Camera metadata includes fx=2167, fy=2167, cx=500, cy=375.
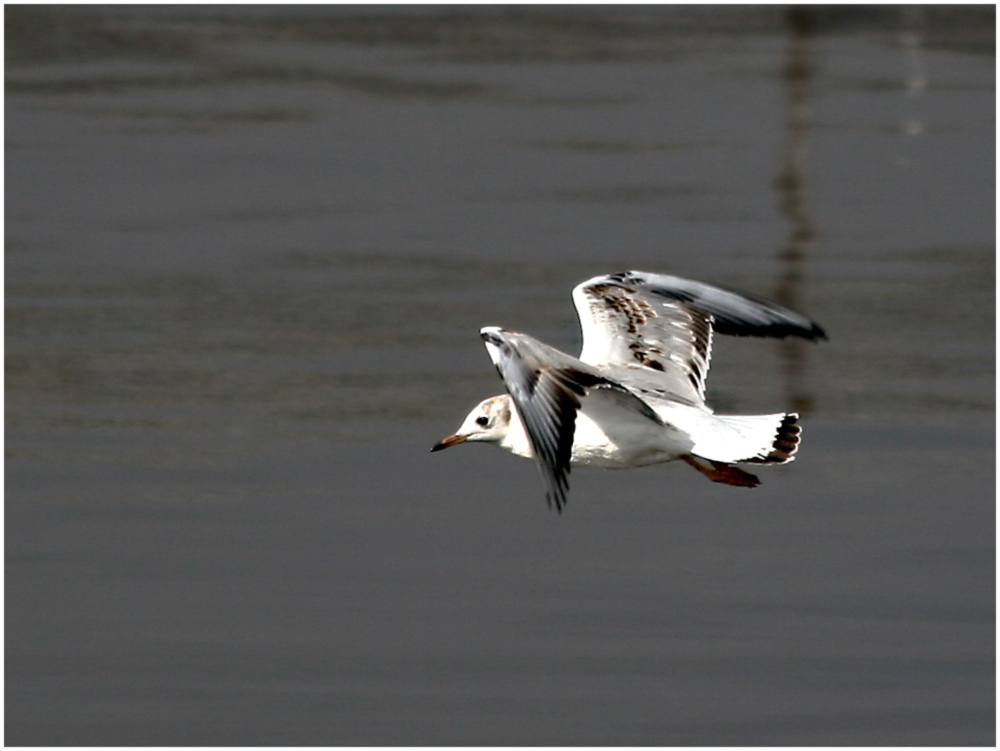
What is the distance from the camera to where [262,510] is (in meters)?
9.75

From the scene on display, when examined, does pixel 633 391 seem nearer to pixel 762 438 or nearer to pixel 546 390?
pixel 762 438

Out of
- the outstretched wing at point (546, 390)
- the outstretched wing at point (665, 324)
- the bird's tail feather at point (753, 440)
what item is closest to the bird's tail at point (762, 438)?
the bird's tail feather at point (753, 440)

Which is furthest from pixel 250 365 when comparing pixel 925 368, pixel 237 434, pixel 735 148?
pixel 735 148

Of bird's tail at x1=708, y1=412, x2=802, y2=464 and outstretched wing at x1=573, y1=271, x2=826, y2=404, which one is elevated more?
outstretched wing at x1=573, y1=271, x2=826, y2=404

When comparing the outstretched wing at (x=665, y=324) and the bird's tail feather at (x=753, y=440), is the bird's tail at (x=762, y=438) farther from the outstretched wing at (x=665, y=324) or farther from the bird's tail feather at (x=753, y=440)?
the outstretched wing at (x=665, y=324)

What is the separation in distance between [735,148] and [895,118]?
2067 millimetres

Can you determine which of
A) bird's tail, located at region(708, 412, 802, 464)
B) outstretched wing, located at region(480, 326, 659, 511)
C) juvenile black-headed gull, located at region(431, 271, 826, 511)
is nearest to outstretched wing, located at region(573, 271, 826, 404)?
juvenile black-headed gull, located at region(431, 271, 826, 511)

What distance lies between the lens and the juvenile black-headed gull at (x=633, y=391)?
6.80 m

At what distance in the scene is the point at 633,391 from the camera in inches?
293

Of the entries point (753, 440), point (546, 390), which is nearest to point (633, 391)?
point (753, 440)

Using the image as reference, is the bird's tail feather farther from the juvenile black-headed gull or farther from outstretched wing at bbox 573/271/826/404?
outstretched wing at bbox 573/271/826/404

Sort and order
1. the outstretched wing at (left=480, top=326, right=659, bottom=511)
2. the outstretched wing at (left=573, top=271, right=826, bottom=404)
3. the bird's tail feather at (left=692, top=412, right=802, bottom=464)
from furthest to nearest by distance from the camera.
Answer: the outstretched wing at (left=573, top=271, right=826, bottom=404) → the bird's tail feather at (left=692, top=412, right=802, bottom=464) → the outstretched wing at (left=480, top=326, right=659, bottom=511)

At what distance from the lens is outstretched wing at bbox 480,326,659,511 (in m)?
6.71

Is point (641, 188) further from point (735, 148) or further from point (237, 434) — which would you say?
point (237, 434)
